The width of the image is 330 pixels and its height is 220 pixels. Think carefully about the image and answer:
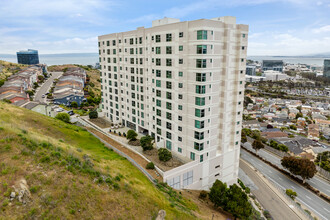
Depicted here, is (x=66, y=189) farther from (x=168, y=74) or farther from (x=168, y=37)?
(x=168, y=37)

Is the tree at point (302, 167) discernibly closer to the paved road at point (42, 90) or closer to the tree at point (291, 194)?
the tree at point (291, 194)

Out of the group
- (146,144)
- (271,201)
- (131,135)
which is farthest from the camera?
(131,135)

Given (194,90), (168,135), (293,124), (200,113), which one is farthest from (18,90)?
(293,124)

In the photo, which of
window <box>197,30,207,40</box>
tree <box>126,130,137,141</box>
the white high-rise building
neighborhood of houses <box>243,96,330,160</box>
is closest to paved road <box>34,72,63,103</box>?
tree <box>126,130,137,141</box>

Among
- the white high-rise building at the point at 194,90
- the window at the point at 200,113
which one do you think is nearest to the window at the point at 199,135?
the white high-rise building at the point at 194,90

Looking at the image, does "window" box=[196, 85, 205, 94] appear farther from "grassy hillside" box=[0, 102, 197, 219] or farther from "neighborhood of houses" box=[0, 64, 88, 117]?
"neighborhood of houses" box=[0, 64, 88, 117]
